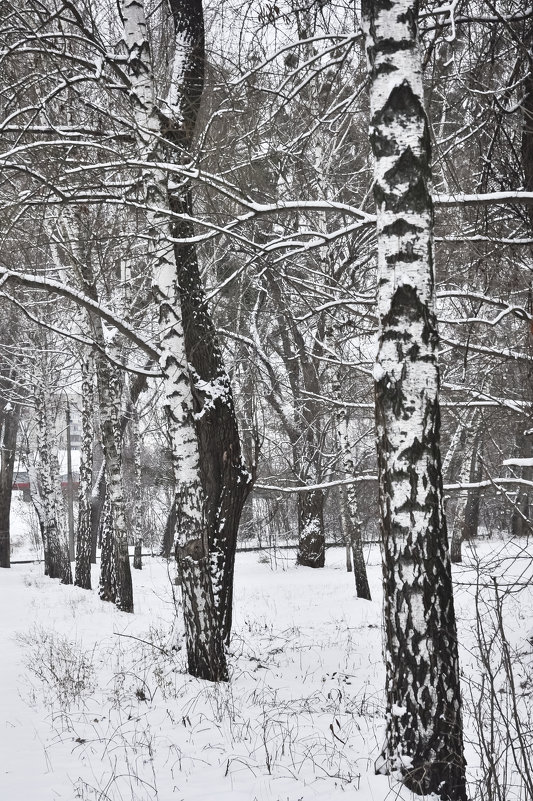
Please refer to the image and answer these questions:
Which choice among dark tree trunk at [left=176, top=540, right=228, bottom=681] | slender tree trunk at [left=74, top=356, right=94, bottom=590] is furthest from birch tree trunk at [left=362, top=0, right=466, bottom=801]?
slender tree trunk at [left=74, top=356, right=94, bottom=590]

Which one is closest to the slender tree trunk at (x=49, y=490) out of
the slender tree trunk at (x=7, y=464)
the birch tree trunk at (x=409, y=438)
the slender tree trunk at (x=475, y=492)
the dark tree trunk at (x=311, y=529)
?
the slender tree trunk at (x=7, y=464)

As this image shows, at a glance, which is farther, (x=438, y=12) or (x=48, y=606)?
(x=48, y=606)

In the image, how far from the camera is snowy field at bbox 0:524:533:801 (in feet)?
11.8

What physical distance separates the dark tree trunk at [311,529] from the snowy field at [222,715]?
716 centimetres

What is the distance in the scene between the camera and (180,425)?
6.08 metres

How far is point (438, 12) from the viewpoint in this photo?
4.32 meters

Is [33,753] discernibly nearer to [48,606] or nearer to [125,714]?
[125,714]

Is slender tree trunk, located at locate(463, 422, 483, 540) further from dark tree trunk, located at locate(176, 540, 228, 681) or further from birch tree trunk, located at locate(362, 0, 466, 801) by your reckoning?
dark tree trunk, located at locate(176, 540, 228, 681)

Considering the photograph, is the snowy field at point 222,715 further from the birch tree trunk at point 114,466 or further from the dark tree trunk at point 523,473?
the birch tree trunk at point 114,466

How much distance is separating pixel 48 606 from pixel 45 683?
6160mm

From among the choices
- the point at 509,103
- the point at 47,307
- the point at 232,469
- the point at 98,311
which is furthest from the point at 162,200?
the point at 47,307

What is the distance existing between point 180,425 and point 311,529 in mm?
12451

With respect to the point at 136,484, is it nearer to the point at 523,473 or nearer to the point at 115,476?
the point at 115,476

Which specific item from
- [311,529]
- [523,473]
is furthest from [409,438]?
[311,529]
